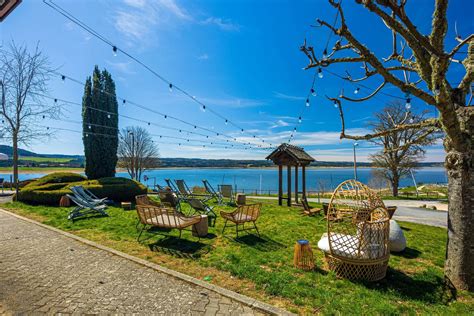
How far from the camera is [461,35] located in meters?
4.70

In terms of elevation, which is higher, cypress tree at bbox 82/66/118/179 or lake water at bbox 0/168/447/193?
cypress tree at bbox 82/66/118/179

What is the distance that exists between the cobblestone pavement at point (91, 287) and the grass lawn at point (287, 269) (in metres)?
0.46

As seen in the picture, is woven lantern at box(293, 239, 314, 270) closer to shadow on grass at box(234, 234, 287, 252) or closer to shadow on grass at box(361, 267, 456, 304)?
shadow on grass at box(361, 267, 456, 304)

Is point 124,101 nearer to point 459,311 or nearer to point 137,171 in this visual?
point 459,311

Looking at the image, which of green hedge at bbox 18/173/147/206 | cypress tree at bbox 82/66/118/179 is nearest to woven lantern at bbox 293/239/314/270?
green hedge at bbox 18/173/147/206

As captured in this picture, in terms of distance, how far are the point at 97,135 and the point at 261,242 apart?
57.6ft

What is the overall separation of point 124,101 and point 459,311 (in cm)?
1072

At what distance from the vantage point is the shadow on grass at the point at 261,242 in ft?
16.5

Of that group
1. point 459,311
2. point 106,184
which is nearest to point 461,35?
point 459,311

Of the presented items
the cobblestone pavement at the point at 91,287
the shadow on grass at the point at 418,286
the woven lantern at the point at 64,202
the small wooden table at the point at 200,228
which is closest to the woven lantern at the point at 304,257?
the shadow on grass at the point at 418,286

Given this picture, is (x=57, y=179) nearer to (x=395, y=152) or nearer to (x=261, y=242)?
(x=261, y=242)

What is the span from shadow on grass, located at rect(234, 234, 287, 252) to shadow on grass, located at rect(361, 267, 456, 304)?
6.36 ft

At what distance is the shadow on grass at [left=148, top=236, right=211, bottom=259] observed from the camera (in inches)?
179

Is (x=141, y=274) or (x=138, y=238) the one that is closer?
(x=141, y=274)
